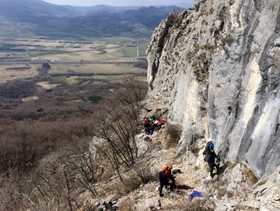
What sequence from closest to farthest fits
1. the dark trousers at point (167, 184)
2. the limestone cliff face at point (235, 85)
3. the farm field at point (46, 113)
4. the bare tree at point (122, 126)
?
1. the limestone cliff face at point (235, 85)
2. the dark trousers at point (167, 184)
3. the bare tree at point (122, 126)
4. the farm field at point (46, 113)

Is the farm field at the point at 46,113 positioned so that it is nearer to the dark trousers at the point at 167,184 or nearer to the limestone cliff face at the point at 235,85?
the limestone cliff face at the point at 235,85

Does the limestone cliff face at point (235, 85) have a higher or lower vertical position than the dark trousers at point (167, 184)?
higher

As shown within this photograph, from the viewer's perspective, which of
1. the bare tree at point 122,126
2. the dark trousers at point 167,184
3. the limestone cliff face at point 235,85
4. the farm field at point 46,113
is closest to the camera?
the limestone cliff face at point 235,85

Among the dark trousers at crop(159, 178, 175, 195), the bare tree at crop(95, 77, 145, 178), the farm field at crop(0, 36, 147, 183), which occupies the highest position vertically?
the dark trousers at crop(159, 178, 175, 195)

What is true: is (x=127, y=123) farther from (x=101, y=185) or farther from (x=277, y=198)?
(x=277, y=198)

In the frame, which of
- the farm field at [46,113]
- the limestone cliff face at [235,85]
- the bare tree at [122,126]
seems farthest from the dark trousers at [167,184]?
the farm field at [46,113]

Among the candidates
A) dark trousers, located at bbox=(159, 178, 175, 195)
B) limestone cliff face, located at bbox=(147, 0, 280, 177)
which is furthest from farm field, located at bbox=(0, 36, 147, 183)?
dark trousers, located at bbox=(159, 178, 175, 195)

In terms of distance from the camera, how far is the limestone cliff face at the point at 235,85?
61.9 feet

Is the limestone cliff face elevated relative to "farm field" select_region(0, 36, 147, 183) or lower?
elevated

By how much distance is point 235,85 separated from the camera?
22.6 metres

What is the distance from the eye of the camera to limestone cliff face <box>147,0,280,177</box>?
61.9 ft

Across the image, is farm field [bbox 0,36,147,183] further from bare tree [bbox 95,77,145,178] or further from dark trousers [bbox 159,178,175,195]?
dark trousers [bbox 159,178,175,195]

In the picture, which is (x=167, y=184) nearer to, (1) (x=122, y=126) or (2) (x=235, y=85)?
(2) (x=235, y=85)

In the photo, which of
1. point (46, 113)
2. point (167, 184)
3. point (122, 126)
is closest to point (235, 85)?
point (167, 184)
